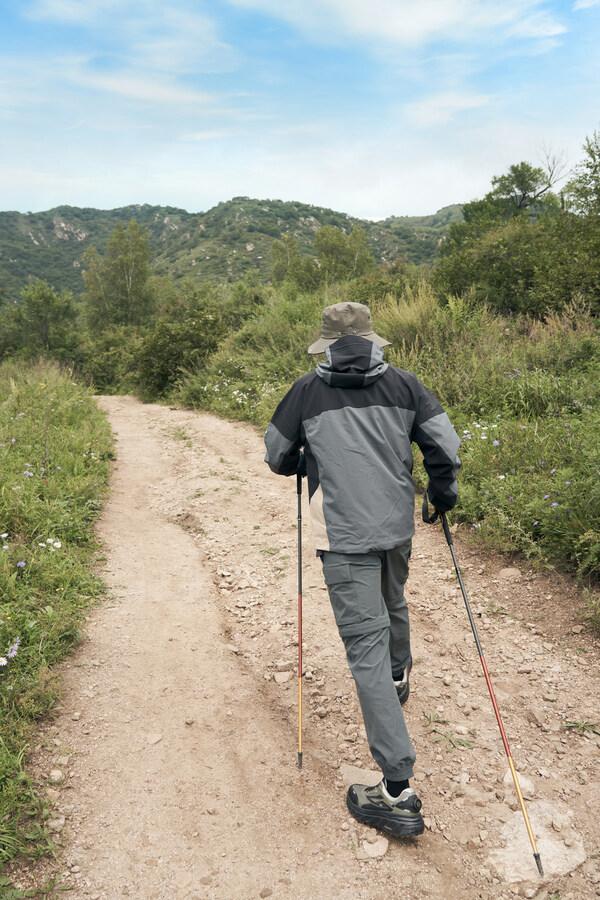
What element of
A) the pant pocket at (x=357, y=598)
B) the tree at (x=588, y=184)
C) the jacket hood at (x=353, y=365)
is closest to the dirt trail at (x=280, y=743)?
the pant pocket at (x=357, y=598)

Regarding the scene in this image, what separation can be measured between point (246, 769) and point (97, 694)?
116 centimetres

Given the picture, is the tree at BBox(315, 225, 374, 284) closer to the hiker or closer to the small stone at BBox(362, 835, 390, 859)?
the hiker

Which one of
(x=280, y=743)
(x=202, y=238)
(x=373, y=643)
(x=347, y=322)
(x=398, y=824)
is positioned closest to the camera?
(x=398, y=824)

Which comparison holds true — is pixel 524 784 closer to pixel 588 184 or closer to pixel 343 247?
pixel 588 184

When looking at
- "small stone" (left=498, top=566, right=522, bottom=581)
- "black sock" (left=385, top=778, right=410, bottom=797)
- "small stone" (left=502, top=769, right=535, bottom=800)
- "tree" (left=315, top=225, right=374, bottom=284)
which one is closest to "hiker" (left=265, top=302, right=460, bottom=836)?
"black sock" (left=385, top=778, right=410, bottom=797)

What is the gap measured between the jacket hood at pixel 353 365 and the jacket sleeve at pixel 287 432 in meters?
0.19

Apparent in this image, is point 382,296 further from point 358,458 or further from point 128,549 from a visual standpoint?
point 358,458

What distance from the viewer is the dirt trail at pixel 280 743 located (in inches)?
103

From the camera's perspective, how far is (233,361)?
13.8 metres

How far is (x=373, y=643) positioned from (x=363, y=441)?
3.03 ft

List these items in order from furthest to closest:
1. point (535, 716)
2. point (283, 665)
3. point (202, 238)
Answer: point (202, 238) < point (283, 665) < point (535, 716)

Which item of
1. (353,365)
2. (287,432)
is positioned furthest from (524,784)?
(353,365)

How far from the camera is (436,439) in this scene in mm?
2963

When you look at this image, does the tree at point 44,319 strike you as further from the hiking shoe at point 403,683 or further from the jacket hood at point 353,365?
the jacket hood at point 353,365
